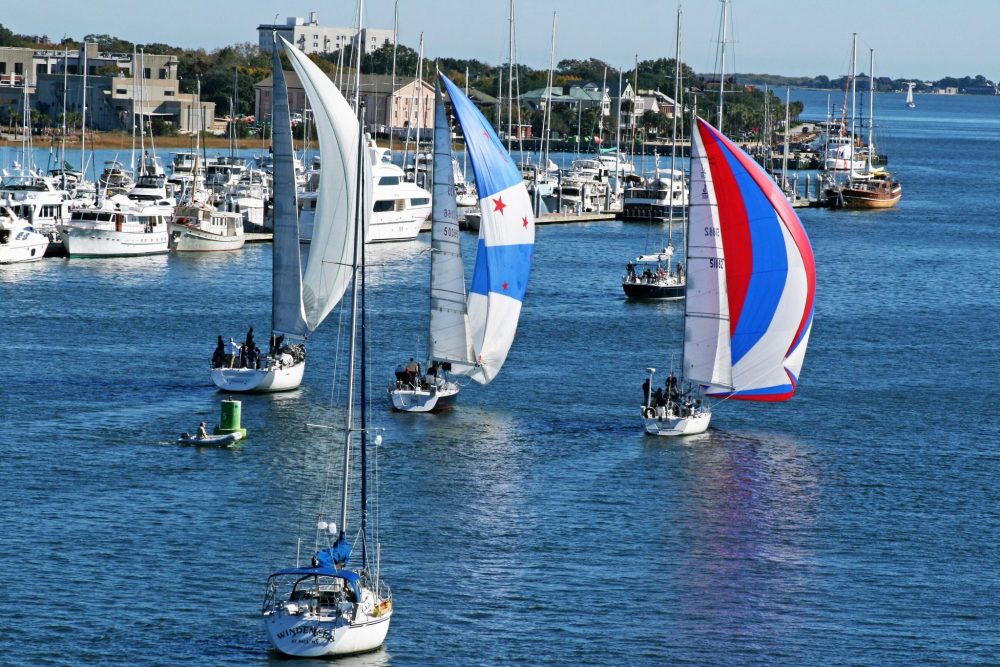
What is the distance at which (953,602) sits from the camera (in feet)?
120

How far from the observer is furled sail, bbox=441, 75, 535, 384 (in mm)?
52750

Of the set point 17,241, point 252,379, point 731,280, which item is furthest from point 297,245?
point 17,241

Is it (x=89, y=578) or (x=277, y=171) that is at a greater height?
(x=277, y=171)

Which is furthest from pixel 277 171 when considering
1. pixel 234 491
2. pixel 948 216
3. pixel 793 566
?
pixel 948 216

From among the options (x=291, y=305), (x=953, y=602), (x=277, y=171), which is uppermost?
(x=277, y=171)

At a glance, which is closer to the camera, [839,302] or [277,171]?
[277,171]

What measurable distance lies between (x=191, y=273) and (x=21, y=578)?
5318 centimetres

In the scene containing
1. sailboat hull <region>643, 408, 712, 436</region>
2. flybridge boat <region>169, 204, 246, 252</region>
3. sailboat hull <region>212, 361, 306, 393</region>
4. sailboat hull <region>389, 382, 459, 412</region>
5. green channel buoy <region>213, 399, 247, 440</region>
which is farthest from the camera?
flybridge boat <region>169, 204, 246, 252</region>

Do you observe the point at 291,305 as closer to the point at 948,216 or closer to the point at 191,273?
the point at 191,273

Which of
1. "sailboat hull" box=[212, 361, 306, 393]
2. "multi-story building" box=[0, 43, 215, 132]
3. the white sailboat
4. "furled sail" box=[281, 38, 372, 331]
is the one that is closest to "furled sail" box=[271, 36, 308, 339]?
"sailboat hull" box=[212, 361, 306, 393]

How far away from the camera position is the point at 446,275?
2093 inches

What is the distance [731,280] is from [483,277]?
788 centimetres

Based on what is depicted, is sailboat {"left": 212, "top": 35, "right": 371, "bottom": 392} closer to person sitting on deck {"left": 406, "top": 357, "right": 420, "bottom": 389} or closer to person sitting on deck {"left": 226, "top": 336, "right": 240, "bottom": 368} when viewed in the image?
person sitting on deck {"left": 226, "top": 336, "right": 240, "bottom": 368}

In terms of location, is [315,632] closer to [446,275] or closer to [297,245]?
[446,275]
